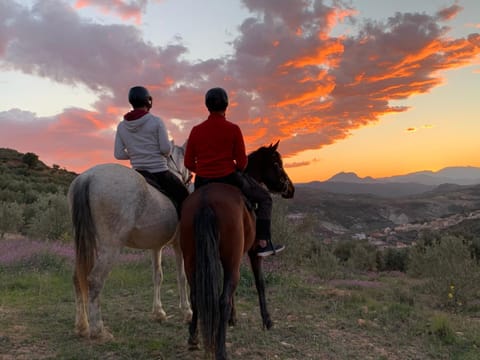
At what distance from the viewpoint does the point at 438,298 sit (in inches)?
396

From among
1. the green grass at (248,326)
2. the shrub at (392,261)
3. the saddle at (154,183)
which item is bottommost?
the shrub at (392,261)

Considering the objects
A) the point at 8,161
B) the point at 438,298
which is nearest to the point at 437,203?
the point at 438,298

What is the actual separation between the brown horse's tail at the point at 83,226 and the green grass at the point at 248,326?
1091 mm

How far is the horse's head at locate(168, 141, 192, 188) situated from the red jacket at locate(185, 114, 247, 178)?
99cm

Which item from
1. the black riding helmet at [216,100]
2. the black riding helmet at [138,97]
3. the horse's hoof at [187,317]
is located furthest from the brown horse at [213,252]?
the black riding helmet at [138,97]

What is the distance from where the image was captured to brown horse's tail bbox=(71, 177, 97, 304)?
4.93m

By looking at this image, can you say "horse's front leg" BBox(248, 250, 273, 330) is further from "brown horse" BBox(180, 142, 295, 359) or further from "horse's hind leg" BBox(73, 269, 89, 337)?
"horse's hind leg" BBox(73, 269, 89, 337)

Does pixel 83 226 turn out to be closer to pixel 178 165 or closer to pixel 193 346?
pixel 178 165

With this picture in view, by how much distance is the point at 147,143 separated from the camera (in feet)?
18.4

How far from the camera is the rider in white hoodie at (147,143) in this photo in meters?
5.57

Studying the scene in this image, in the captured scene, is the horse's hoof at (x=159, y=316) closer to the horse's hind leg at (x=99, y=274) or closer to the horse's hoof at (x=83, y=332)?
the horse's hoof at (x=83, y=332)

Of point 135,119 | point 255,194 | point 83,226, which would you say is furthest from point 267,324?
point 135,119

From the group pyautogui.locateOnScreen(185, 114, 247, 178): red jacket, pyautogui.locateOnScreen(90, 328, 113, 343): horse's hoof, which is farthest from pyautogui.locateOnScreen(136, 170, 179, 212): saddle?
pyautogui.locateOnScreen(90, 328, 113, 343): horse's hoof

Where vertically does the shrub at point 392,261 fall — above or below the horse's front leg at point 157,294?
below
